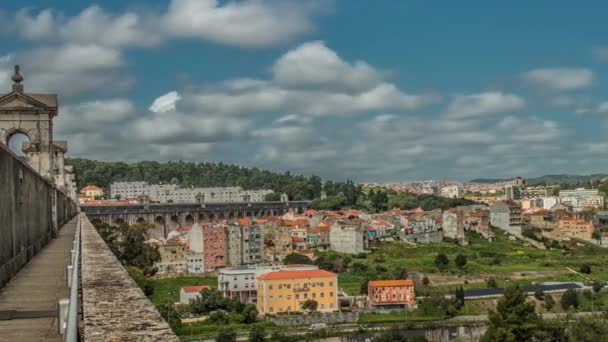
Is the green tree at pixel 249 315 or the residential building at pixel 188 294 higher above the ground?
the residential building at pixel 188 294

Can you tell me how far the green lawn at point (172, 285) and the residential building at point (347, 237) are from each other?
18157mm

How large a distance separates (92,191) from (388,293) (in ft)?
240

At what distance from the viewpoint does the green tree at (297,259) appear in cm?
6762

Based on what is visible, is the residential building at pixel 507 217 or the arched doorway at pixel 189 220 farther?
the residential building at pixel 507 217

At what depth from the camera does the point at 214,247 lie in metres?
64.9

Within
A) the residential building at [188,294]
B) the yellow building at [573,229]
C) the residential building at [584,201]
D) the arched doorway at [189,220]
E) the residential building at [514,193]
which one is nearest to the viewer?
the residential building at [188,294]

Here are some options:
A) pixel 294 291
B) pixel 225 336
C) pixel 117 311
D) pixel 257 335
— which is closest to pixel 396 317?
pixel 294 291

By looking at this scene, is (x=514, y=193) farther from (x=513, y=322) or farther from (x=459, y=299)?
(x=513, y=322)

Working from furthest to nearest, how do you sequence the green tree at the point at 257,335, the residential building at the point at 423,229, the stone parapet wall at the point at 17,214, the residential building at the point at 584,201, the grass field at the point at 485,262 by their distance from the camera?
the residential building at the point at 584,201 < the residential building at the point at 423,229 < the grass field at the point at 485,262 < the green tree at the point at 257,335 < the stone parapet wall at the point at 17,214

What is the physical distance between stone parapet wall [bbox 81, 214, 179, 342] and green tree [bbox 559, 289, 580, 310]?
52414 millimetres

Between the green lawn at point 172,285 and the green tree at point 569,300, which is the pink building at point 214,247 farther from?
the green tree at point 569,300

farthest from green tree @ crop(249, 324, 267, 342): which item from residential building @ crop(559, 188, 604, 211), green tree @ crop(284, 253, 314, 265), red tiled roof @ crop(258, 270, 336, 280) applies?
residential building @ crop(559, 188, 604, 211)

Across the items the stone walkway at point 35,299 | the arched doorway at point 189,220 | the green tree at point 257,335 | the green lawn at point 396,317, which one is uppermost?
Result: the stone walkway at point 35,299

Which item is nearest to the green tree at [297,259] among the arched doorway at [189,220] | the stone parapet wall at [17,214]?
the arched doorway at [189,220]
